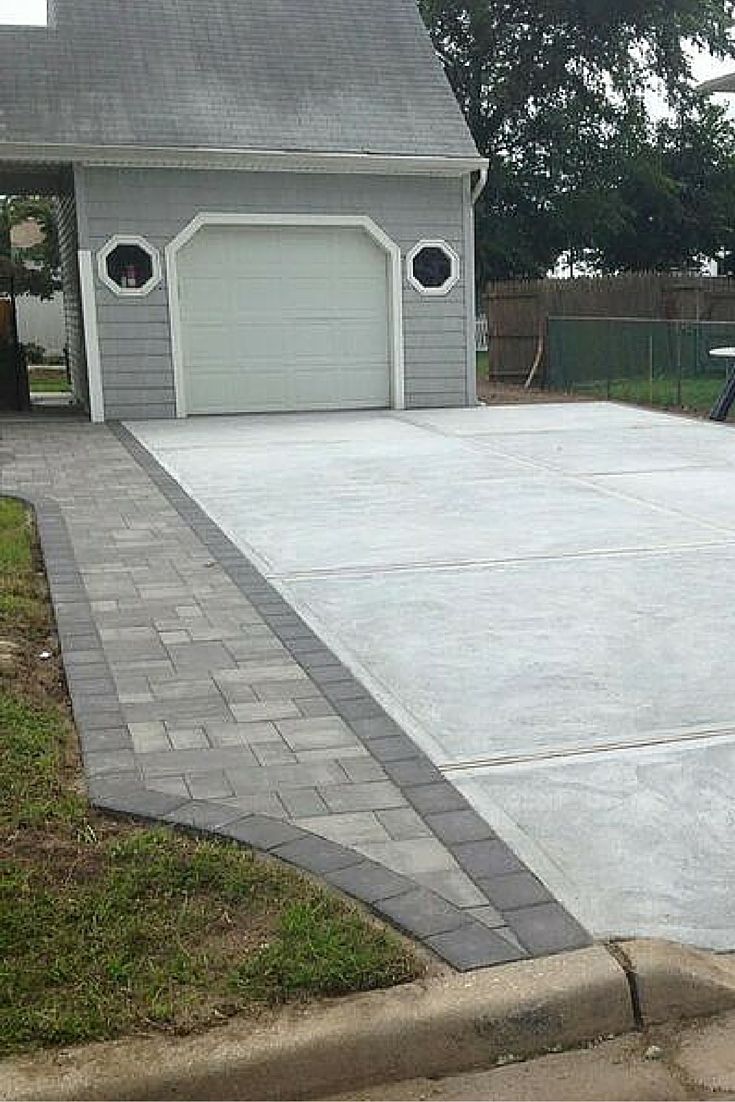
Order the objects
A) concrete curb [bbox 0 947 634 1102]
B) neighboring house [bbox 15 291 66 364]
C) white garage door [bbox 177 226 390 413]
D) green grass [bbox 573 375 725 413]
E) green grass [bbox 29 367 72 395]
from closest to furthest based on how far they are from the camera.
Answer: concrete curb [bbox 0 947 634 1102] < white garage door [bbox 177 226 390 413] < green grass [bbox 573 375 725 413] < green grass [bbox 29 367 72 395] < neighboring house [bbox 15 291 66 364]

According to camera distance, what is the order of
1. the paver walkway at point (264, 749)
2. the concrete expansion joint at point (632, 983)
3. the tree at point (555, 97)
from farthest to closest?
1. the tree at point (555, 97)
2. the paver walkway at point (264, 749)
3. the concrete expansion joint at point (632, 983)

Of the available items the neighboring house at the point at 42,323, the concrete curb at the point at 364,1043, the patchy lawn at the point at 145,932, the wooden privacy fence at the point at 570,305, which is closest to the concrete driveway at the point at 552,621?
the concrete curb at the point at 364,1043

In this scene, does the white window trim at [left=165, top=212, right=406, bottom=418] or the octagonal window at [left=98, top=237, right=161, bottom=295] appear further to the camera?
the white window trim at [left=165, top=212, right=406, bottom=418]

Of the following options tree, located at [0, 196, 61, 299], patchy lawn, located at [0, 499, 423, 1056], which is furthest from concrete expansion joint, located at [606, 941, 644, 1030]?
tree, located at [0, 196, 61, 299]

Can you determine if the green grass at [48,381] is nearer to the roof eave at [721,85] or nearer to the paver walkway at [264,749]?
the roof eave at [721,85]

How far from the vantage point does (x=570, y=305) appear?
2059 centimetres

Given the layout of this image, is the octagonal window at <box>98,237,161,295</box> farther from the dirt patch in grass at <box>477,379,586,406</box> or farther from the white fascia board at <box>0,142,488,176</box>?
the dirt patch in grass at <box>477,379,586,406</box>

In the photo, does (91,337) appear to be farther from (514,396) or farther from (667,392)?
(667,392)

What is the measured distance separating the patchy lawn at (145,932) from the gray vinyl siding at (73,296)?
40.5 ft

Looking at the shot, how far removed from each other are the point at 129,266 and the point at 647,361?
291 inches

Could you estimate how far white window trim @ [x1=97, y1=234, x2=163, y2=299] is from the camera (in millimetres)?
14320

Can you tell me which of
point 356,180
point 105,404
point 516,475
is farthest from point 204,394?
point 516,475

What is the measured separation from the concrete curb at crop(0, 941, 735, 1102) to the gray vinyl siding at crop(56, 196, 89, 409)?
13.3m

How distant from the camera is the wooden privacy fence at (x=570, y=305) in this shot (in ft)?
66.1
